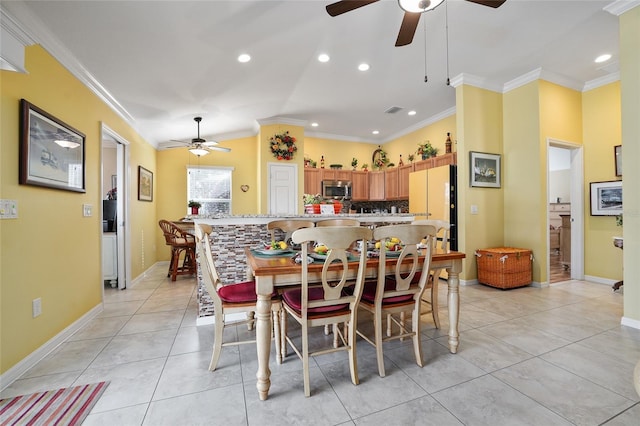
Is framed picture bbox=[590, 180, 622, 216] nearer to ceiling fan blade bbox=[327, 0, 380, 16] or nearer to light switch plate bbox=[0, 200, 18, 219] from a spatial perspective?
ceiling fan blade bbox=[327, 0, 380, 16]

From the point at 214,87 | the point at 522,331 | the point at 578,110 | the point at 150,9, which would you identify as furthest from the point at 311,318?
the point at 578,110

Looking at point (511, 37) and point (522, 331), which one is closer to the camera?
point (522, 331)

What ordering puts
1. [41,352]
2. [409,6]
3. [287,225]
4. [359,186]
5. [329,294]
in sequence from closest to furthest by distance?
[329,294] → [409,6] → [41,352] → [287,225] → [359,186]

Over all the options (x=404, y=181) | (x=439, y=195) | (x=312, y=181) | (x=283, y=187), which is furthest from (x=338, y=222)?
(x=404, y=181)

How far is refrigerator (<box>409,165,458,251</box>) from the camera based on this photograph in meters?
4.30

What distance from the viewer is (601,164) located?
4.18m

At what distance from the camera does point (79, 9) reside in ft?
6.77

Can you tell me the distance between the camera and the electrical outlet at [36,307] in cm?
213

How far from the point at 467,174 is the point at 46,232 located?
4.81m

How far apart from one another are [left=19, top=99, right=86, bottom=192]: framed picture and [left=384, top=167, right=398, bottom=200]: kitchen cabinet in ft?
17.5

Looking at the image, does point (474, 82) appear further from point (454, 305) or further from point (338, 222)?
point (454, 305)

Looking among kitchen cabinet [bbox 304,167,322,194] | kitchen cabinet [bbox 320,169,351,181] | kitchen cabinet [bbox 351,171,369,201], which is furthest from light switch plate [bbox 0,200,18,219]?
kitchen cabinet [bbox 351,171,369,201]

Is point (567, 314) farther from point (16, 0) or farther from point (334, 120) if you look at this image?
point (16, 0)

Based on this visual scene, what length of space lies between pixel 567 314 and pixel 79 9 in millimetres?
5100
